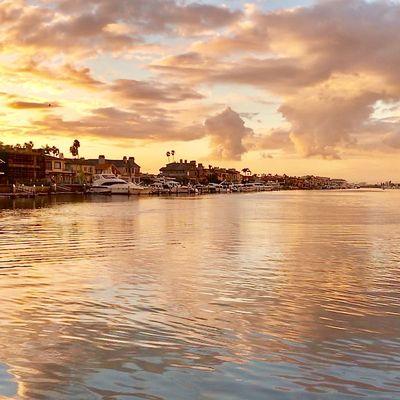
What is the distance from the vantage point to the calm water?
924cm

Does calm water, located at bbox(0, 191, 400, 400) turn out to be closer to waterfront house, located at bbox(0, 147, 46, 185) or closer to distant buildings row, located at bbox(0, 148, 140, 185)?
distant buildings row, located at bbox(0, 148, 140, 185)

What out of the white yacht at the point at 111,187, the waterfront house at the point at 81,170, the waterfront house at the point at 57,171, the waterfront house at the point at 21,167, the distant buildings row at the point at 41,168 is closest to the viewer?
the waterfront house at the point at 21,167

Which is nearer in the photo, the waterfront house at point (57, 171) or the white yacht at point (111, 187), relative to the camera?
the white yacht at point (111, 187)

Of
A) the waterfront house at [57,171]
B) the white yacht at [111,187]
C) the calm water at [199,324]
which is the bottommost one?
the calm water at [199,324]

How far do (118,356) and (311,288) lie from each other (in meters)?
8.75

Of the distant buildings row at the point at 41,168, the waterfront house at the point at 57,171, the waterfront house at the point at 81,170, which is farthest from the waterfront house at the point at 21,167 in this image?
the waterfront house at the point at 81,170

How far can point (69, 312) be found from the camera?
1401 cm

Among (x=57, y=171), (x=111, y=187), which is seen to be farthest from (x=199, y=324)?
(x=57, y=171)

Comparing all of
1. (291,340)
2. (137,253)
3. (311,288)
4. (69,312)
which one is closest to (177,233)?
(137,253)

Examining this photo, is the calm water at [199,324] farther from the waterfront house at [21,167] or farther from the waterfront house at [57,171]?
the waterfront house at [57,171]

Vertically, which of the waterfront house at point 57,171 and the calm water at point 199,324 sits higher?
the waterfront house at point 57,171

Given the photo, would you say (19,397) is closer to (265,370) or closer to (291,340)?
(265,370)

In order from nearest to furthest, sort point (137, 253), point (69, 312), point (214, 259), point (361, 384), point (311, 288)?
point (361, 384), point (69, 312), point (311, 288), point (214, 259), point (137, 253)

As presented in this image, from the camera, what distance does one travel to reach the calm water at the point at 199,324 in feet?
30.3
